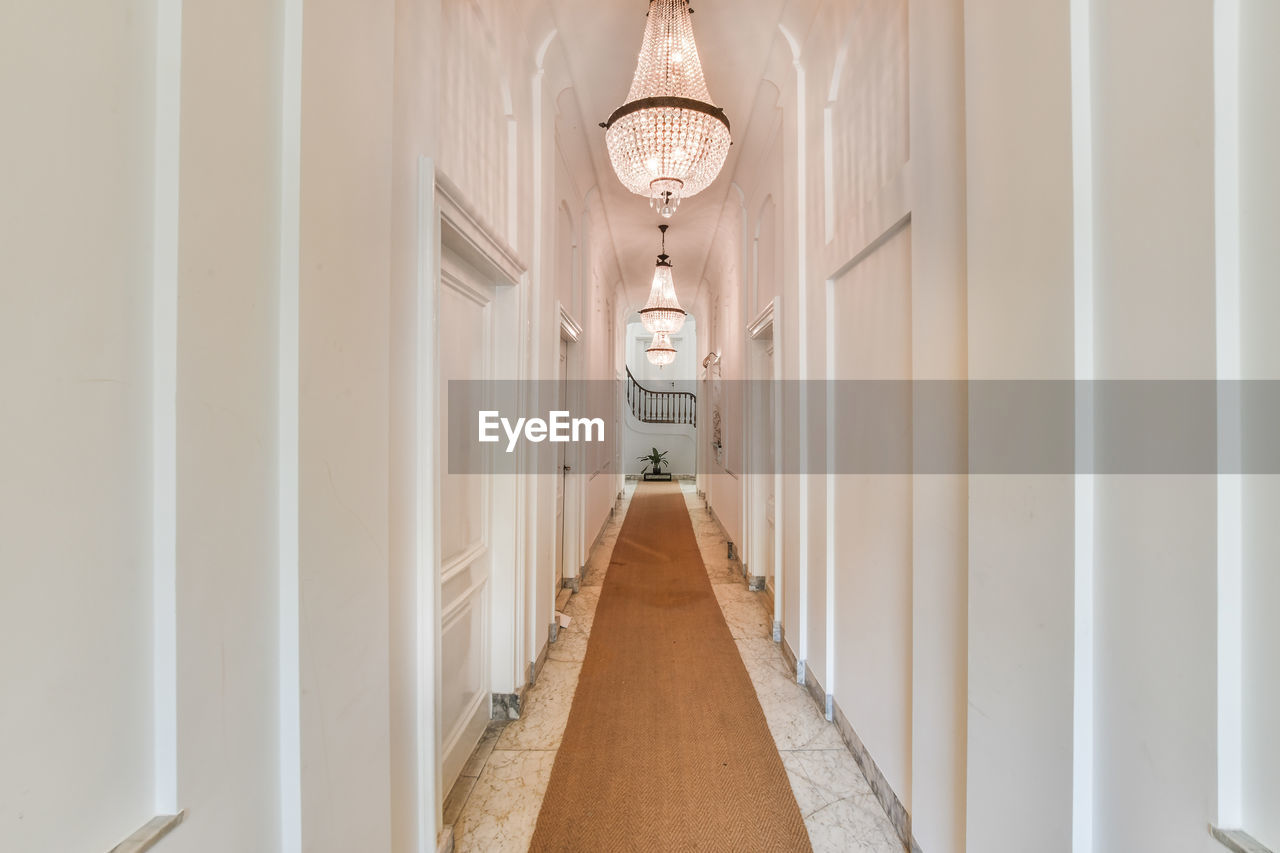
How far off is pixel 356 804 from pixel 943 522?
166 centimetres

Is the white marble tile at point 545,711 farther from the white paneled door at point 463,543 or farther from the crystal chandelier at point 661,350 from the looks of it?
the crystal chandelier at point 661,350

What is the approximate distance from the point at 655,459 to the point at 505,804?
11.9 m

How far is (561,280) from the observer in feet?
13.4

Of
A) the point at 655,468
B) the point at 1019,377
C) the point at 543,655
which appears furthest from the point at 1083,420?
the point at 655,468

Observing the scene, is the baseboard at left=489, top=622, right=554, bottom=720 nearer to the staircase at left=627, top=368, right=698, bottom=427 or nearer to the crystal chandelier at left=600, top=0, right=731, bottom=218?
the crystal chandelier at left=600, top=0, right=731, bottom=218

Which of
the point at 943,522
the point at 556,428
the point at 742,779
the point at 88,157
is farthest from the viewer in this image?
the point at 556,428

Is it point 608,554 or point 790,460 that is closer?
point 790,460

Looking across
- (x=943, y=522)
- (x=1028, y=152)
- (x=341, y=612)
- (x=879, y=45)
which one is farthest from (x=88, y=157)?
(x=879, y=45)

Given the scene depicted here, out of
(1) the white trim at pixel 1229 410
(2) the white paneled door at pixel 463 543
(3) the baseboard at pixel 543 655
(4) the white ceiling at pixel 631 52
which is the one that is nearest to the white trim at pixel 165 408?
(2) the white paneled door at pixel 463 543

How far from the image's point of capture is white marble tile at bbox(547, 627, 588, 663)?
3.42m

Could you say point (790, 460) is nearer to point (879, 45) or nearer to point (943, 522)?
point (943, 522)

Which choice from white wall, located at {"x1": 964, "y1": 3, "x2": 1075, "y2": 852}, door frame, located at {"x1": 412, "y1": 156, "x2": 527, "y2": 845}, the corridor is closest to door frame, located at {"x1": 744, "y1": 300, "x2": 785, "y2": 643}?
the corridor
